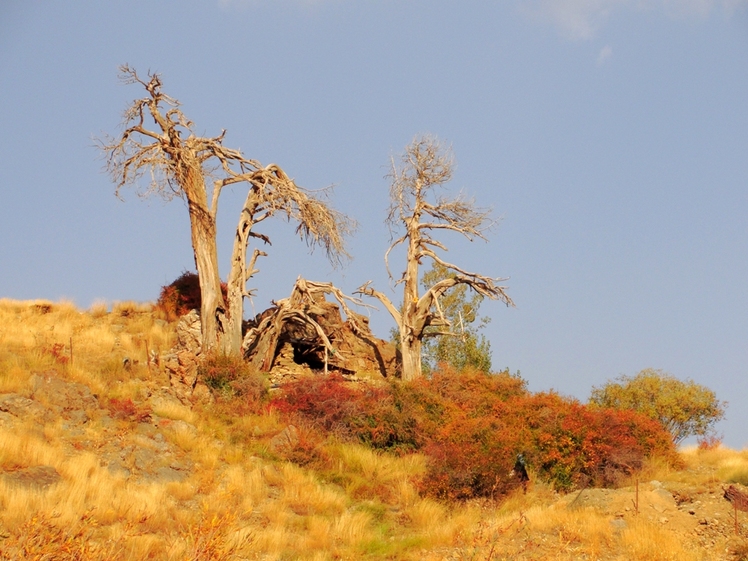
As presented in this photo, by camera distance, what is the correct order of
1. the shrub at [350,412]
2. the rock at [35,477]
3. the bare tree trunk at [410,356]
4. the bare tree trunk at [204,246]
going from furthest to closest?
the bare tree trunk at [410,356]
the bare tree trunk at [204,246]
the shrub at [350,412]
the rock at [35,477]

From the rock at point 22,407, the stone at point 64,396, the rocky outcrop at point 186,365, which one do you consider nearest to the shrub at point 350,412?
the rocky outcrop at point 186,365

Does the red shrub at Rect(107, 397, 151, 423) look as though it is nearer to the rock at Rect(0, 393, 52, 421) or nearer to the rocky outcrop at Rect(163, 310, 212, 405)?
the rock at Rect(0, 393, 52, 421)

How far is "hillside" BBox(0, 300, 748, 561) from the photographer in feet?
44.3

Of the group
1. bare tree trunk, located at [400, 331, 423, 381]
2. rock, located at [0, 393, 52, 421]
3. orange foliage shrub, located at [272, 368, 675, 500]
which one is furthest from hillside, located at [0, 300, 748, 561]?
bare tree trunk, located at [400, 331, 423, 381]

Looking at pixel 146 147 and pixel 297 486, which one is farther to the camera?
pixel 146 147

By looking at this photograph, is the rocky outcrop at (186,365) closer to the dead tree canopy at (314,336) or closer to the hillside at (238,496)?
the hillside at (238,496)

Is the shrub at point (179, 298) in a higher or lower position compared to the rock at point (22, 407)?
→ higher

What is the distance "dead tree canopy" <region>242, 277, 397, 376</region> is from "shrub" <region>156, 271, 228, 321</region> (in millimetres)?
3062

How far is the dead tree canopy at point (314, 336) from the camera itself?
2719cm

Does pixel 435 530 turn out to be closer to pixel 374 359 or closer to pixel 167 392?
pixel 167 392

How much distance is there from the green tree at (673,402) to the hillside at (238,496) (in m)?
5.93

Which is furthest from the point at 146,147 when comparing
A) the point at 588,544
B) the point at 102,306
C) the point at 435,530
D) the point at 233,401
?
the point at 588,544

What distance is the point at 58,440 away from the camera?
59.7 ft

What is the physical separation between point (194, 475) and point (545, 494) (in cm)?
869
